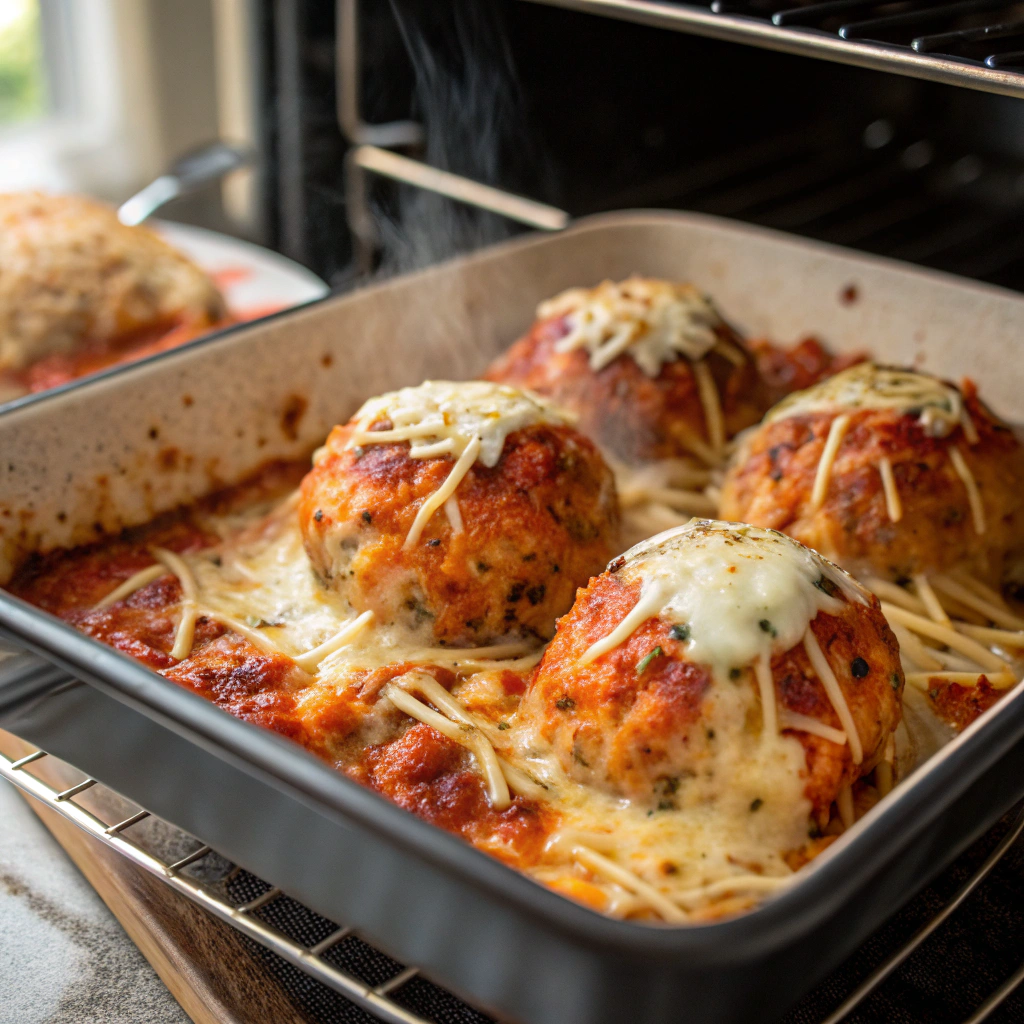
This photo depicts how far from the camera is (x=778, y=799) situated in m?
1.28

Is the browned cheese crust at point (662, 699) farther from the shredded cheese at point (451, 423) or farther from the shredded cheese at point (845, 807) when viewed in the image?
the shredded cheese at point (451, 423)

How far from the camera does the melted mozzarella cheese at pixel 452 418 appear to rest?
5.56 ft

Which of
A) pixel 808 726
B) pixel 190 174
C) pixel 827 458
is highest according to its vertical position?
pixel 190 174

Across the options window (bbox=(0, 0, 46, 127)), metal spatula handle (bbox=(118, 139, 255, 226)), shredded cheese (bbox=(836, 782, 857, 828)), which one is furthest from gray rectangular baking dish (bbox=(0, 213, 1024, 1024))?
window (bbox=(0, 0, 46, 127))

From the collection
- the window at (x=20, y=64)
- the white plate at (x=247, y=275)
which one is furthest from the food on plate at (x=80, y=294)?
the window at (x=20, y=64)

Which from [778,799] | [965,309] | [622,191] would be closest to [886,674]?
[778,799]

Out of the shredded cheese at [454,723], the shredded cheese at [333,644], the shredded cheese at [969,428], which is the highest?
the shredded cheese at [969,428]

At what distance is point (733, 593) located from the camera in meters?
1.35

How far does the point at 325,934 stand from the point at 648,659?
1.89 feet

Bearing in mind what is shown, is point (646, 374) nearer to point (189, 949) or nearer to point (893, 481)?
point (893, 481)

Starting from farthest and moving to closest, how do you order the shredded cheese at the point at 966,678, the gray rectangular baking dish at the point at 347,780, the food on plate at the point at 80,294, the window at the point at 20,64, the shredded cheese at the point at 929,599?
the window at the point at 20,64
the food on plate at the point at 80,294
the shredded cheese at the point at 929,599
the shredded cheese at the point at 966,678
the gray rectangular baking dish at the point at 347,780

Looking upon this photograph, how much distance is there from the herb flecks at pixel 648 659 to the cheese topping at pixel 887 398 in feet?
2.41

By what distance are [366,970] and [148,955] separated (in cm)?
30

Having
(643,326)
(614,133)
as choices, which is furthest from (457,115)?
(643,326)
